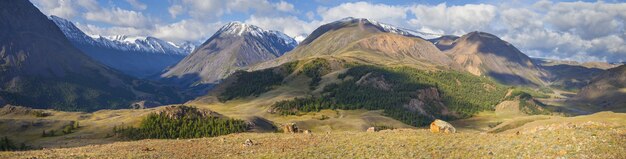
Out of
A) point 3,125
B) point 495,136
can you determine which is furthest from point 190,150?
point 3,125

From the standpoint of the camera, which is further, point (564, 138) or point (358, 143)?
point (358, 143)

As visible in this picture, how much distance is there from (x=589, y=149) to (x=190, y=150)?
33046 mm

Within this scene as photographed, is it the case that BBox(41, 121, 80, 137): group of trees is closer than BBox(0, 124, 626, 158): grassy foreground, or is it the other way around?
BBox(0, 124, 626, 158): grassy foreground

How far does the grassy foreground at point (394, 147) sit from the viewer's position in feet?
123

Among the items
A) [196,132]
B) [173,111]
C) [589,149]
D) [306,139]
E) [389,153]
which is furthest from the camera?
[173,111]

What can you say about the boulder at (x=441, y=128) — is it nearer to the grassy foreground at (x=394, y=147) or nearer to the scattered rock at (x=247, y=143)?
the grassy foreground at (x=394, y=147)

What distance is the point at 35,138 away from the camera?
424ft

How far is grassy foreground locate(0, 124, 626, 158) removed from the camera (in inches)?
1470

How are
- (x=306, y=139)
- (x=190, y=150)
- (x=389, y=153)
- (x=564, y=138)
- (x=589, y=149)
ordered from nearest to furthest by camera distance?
(x=589, y=149) < (x=564, y=138) < (x=389, y=153) < (x=190, y=150) < (x=306, y=139)

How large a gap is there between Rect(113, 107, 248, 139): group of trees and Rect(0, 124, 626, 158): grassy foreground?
75145 millimetres

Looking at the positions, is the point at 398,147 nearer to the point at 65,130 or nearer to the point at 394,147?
the point at 394,147

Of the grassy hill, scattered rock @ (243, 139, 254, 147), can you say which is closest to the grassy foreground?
the grassy hill

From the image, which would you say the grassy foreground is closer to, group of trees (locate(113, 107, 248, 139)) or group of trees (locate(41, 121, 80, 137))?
group of trees (locate(113, 107, 248, 139))

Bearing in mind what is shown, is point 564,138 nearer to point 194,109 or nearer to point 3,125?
point 194,109
